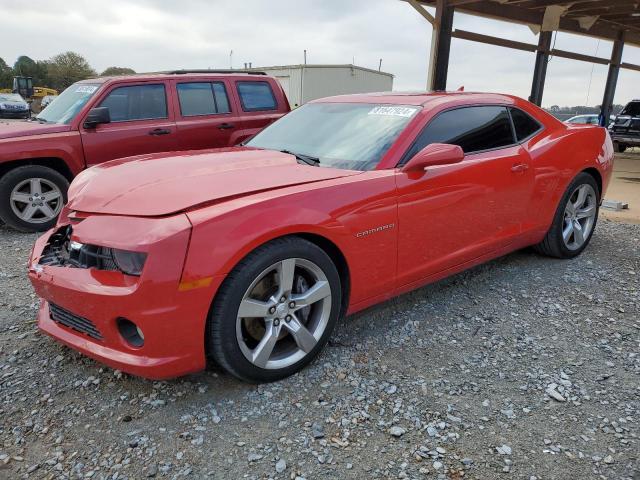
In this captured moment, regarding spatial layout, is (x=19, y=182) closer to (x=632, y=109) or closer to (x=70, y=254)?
(x=70, y=254)

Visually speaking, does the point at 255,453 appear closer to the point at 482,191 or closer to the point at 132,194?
the point at 132,194

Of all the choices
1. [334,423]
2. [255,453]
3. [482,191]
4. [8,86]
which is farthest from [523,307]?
[8,86]

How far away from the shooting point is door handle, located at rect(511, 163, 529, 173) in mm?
3627

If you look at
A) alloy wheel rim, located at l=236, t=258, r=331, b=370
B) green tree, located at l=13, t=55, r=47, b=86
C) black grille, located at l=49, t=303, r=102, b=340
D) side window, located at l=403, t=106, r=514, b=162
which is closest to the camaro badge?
alloy wheel rim, located at l=236, t=258, r=331, b=370

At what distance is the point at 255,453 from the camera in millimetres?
2074

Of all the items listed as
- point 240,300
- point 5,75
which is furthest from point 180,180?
point 5,75

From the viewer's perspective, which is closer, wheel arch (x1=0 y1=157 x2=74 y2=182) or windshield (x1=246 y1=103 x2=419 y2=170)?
windshield (x1=246 y1=103 x2=419 y2=170)

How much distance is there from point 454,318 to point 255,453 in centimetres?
174

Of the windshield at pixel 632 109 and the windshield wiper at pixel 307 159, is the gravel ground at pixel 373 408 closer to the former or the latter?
the windshield wiper at pixel 307 159

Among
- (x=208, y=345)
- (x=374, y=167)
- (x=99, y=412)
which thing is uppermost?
(x=374, y=167)

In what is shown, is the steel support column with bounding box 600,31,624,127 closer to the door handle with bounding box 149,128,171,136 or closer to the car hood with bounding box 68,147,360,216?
the door handle with bounding box 149,128,171,136

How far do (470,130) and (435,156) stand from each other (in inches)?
32.7

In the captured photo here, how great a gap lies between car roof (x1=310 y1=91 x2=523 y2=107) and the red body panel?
2.65m

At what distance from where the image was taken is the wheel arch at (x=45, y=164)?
533cm
